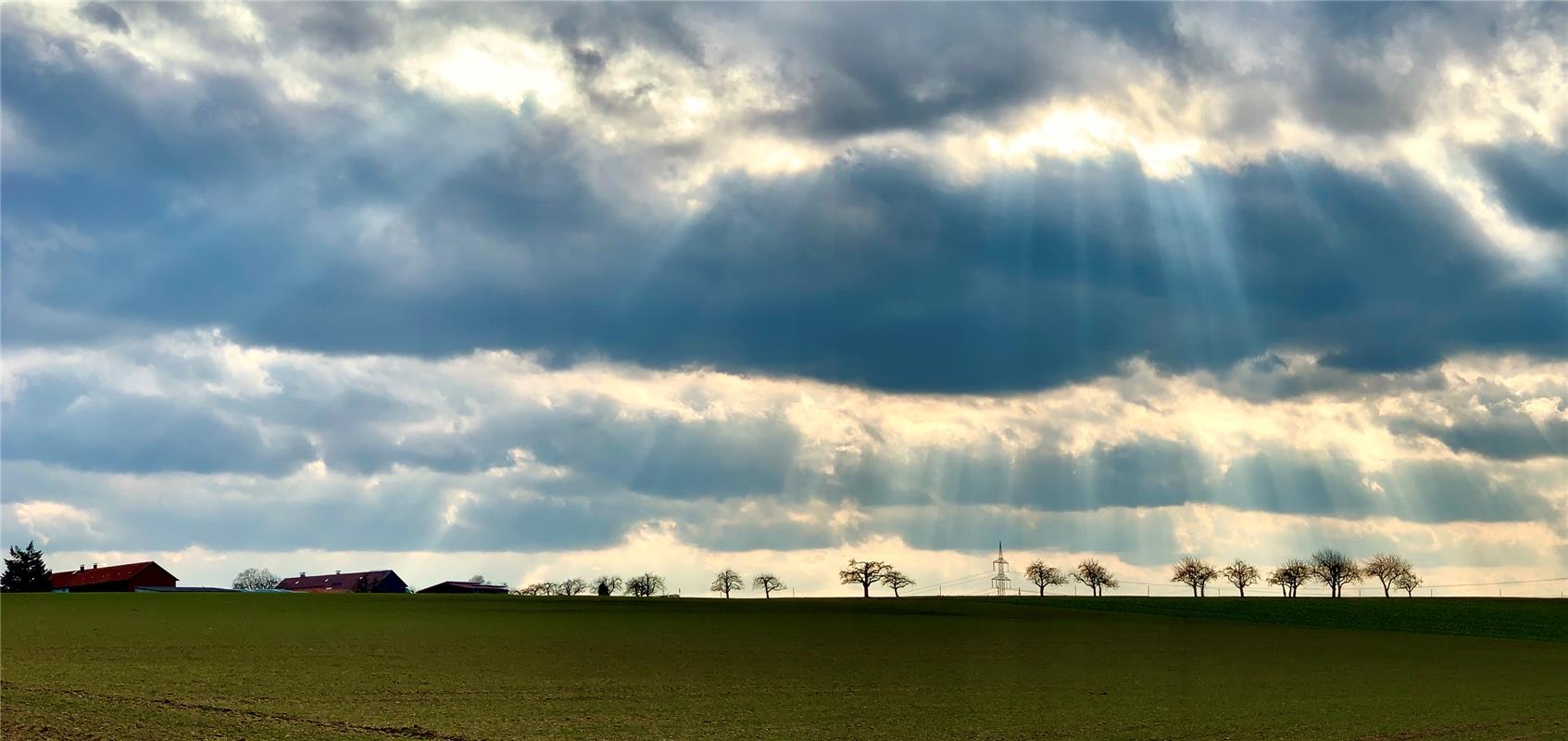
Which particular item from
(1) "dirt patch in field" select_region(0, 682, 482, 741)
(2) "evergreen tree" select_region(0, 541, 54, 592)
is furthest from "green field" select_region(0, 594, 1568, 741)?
(2) "evergreen tree" select_region(0, 541, 54, 592)

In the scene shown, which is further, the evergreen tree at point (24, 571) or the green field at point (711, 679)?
the evergreen tree at point (24, 571)

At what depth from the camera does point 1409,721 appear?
44594 millimetres

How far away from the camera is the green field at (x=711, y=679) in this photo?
3872cm

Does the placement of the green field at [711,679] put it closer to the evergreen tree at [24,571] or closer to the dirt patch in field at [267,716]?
the dirt patch in field at [267,716]

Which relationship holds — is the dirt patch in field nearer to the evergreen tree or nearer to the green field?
the green field

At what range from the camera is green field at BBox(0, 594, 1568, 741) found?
38.7 meters

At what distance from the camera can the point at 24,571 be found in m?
174

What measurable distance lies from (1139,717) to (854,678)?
50.3 ft

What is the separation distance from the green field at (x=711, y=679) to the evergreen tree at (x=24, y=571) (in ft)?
265

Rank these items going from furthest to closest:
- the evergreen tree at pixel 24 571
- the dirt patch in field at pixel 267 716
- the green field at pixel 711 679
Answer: the evergreen tree at pixel 24 571 < the green field at pixel 711 679 < the dirt patch in field at pixel 267 716

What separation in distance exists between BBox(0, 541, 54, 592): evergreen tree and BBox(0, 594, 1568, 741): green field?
80.6 metres

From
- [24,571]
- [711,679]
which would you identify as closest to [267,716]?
[711,679]

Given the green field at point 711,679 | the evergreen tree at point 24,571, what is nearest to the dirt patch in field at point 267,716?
the green field at point 711,679

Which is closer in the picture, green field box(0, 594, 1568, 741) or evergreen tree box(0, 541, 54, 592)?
green field box(0, 594, 1568, 741)
